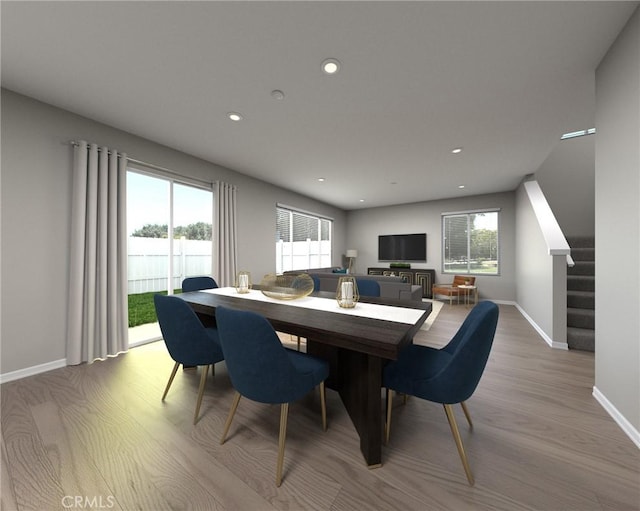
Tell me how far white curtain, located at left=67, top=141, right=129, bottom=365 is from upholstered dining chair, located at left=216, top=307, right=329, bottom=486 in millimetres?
2343

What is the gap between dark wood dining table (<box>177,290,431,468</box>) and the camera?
3.79ft

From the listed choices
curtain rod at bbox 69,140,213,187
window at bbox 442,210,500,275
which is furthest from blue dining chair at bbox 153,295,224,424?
window at bbox 442,210,500,275

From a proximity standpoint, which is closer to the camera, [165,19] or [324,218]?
[165,19]

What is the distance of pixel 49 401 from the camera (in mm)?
1886

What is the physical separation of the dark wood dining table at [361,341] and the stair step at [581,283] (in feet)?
10.3

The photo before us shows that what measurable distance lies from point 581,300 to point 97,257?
19.3 ft

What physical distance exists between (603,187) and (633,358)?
117cm

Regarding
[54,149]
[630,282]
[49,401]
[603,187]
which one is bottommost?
[49,401]

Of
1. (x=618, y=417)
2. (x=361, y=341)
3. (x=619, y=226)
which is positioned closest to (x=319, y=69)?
(x=361, y=341)

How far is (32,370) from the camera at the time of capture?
2301 millimetres

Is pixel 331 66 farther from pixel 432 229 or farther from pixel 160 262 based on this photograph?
pixel 432 229

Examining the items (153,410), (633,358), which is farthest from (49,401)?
(633,358)

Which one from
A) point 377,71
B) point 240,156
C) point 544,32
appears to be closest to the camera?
point 544,32

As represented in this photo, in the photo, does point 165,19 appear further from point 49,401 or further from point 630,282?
point 630,282
